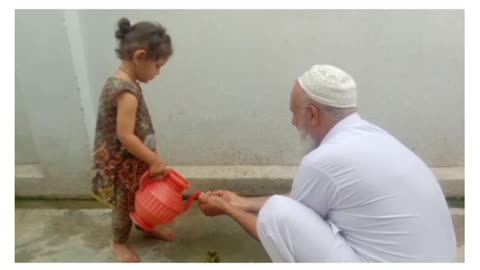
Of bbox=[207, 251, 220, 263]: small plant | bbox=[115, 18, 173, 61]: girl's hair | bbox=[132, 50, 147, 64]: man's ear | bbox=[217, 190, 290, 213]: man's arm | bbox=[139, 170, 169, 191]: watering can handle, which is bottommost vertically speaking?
bbox=[207, 251, 220, 263]: small plant

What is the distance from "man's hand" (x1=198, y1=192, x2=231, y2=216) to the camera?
7.71ft

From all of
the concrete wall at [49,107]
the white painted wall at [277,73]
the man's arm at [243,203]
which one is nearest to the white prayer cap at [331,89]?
the man's arm at [243,203]

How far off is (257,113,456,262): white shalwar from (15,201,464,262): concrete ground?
2.70ft

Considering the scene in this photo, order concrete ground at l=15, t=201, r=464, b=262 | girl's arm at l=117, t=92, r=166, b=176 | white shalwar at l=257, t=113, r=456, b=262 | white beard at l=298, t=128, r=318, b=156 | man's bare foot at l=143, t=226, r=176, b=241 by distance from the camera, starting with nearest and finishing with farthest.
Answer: white shalwar at l=257, t=113, r=456, b=262 < white beard at l=298, t=128, r=318, b=156 < girl's arm at l=117, t=92, r=166, b=176 < concrete ground at l=15, t=201, r=464, b=262 < man's bare foot at l=143, t=226, r=176, b=241

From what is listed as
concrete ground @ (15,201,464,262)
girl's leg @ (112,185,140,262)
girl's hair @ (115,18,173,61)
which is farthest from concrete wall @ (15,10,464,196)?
girl's leg @ (112,185,140,262)

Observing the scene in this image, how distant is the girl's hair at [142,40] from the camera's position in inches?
91.0

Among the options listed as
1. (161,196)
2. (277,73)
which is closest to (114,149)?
(161,196)

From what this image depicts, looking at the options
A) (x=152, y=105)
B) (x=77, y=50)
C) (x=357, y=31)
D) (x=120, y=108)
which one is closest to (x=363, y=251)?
(x=120, y=108)

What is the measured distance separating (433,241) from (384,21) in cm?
154

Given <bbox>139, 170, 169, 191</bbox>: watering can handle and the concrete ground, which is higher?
<bbox>139, 170, 169, 191</bbox>: watering can handle

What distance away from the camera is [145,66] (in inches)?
92.1

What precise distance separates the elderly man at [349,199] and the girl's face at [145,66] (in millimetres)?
749

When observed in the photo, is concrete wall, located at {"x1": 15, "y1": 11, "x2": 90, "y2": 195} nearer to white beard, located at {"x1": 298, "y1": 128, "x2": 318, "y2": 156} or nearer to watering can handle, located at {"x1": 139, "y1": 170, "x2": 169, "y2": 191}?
watering can handle, located at {"x1": 139, "y1": 170, "x2": 169, "y2": 191}

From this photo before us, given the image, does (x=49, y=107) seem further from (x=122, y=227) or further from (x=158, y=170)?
(x=158, y=170)
